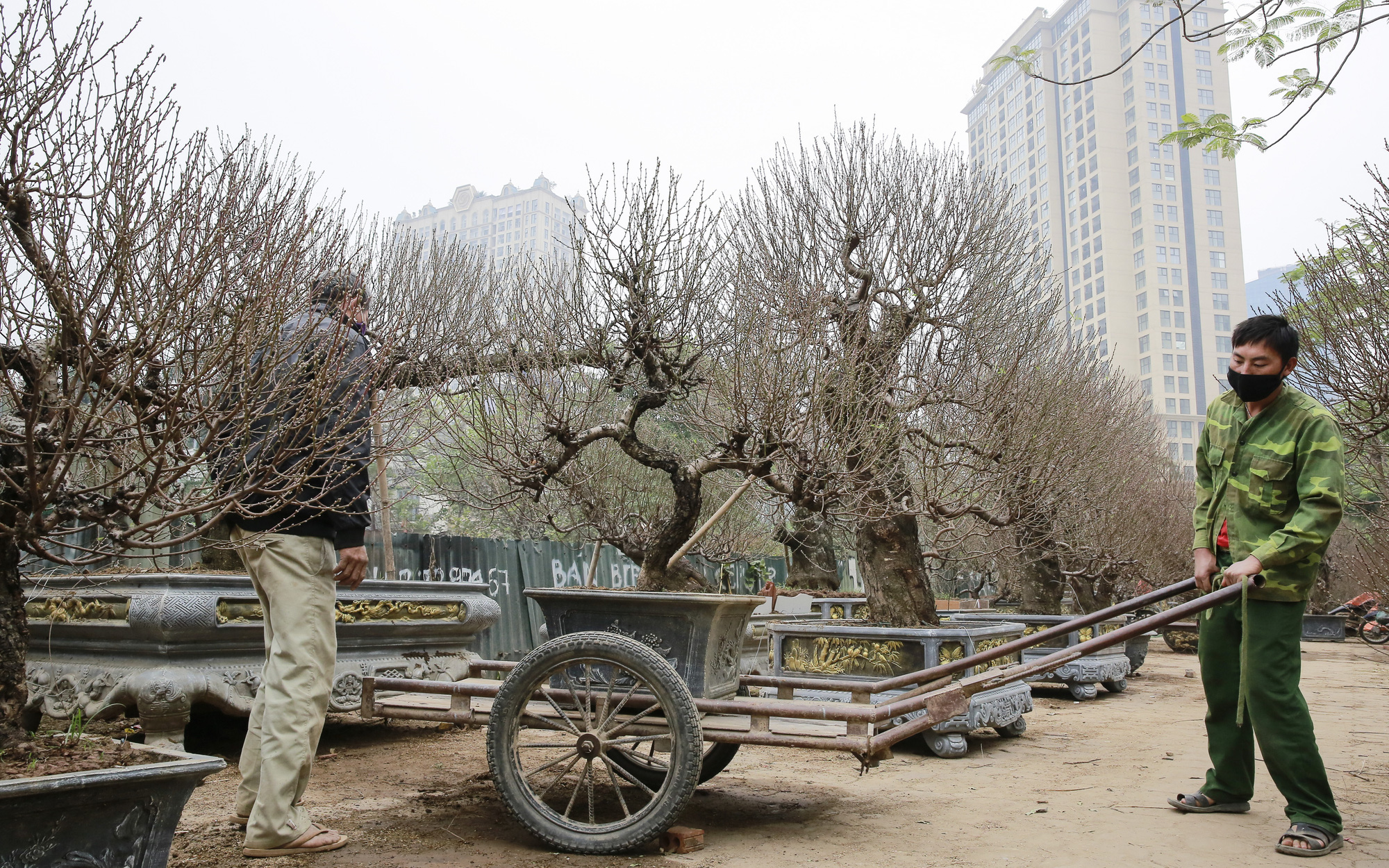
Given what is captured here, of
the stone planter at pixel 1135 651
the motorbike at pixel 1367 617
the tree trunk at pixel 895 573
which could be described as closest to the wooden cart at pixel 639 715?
the tree trunk at pixel 895 573

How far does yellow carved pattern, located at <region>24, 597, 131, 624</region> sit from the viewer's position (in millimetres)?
4613

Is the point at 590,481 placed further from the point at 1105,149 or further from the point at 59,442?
the point at 1105,149

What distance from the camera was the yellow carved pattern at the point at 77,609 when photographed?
4613 mm

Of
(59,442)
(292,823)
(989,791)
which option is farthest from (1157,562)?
(59,442)

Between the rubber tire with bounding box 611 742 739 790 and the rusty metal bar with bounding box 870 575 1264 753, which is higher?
the rusty metal bar with bounding box 870 575 1264 753

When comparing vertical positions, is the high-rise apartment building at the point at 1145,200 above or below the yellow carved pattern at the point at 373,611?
above

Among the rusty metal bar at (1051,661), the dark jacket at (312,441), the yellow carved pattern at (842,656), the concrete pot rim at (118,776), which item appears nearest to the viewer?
the concrete pot rim at (118,776)

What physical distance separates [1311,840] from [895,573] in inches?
161

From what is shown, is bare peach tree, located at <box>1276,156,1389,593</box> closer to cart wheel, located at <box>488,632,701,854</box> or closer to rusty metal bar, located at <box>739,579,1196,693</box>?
rusty metal bar, located at <box>739,579,1196,693</box>

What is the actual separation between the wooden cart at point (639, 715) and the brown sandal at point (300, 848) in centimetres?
57

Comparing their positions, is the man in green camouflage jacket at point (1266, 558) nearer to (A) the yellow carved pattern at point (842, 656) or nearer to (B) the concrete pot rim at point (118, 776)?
(A) the yellow carved pattern at point (842, 656)

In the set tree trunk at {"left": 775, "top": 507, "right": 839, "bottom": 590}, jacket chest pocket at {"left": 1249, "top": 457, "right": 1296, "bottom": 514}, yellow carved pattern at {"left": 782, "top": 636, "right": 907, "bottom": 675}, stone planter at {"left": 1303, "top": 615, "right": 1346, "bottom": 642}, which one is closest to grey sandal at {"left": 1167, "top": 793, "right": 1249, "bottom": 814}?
jacket chest pocket at {"left": 1249, "top": 457, "right": 1296, "bottom": 514}

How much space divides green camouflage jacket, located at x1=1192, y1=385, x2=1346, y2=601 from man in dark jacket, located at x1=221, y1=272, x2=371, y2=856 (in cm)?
333

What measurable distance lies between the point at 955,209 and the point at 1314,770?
20.2ft
